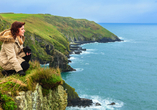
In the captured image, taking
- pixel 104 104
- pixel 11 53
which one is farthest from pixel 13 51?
pixel 104 104

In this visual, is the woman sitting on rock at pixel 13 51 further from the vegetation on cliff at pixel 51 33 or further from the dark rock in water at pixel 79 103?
the vegetation on cliff at pixel 51 33

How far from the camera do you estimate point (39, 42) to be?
8556 centimetres

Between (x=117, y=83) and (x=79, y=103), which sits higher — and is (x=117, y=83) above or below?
above

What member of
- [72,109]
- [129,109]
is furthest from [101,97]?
[72,109]

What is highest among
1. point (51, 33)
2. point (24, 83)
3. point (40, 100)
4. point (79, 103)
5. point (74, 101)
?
point (51, 33)

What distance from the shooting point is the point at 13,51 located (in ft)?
17.9

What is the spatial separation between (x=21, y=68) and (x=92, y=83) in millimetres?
47934

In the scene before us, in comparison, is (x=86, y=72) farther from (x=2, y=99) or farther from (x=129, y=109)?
(x=2, y=99)

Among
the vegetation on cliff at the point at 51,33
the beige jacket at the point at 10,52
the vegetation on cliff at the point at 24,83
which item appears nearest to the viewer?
the vegetation on cliff at the point at 24,83

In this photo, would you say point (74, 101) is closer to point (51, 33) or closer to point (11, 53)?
point (11, 53)

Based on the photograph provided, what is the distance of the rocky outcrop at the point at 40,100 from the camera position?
497cm

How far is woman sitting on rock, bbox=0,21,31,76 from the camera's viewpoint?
212 inches

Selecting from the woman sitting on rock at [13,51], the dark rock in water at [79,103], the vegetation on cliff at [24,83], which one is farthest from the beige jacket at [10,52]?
the dark rock in water at [79,103]

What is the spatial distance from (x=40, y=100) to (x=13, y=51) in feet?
7.44
